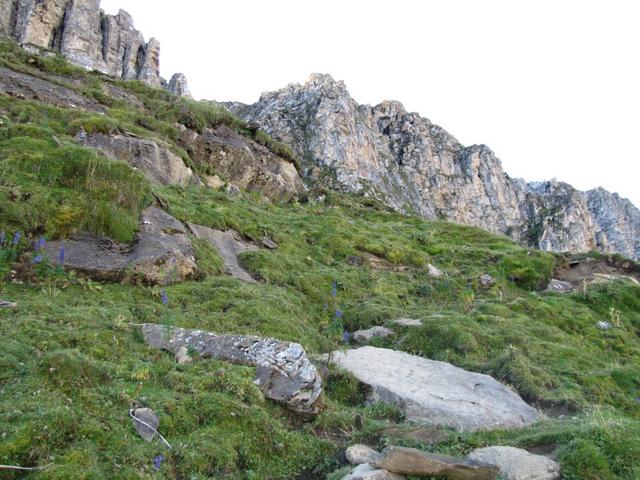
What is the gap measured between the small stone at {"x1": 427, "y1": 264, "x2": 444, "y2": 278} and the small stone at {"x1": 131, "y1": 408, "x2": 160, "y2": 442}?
57.6 ft

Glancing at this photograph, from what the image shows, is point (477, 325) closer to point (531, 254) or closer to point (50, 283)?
point (50, 283)

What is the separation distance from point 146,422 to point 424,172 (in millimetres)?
112547

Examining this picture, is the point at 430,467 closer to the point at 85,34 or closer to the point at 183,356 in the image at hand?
the point at 183,356

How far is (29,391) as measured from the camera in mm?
5414

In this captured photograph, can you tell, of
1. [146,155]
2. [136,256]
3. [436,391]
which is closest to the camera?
[436,391]

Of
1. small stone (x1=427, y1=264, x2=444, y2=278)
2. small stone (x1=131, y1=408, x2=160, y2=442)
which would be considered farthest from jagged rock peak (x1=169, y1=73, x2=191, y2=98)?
small stone (x1=131, y1=408, x2=160, y2=442)

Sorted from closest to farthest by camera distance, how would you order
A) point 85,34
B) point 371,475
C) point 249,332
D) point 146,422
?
point 371,475, point 146,422, point 249,332, point 85,34

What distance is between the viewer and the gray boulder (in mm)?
5609

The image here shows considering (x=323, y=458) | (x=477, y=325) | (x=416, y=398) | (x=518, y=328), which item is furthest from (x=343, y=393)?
(x=518, y=328)

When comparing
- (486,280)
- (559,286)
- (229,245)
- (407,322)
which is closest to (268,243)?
(229,245)

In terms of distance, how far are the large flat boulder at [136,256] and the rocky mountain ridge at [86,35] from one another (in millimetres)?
61949

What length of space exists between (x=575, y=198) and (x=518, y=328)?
127 metres

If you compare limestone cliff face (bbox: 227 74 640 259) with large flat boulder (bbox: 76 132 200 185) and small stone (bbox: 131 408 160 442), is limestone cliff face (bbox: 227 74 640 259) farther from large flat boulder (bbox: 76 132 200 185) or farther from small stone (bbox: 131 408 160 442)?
small stone (bbox: 131 408 160 442)

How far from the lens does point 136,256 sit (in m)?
11.2
